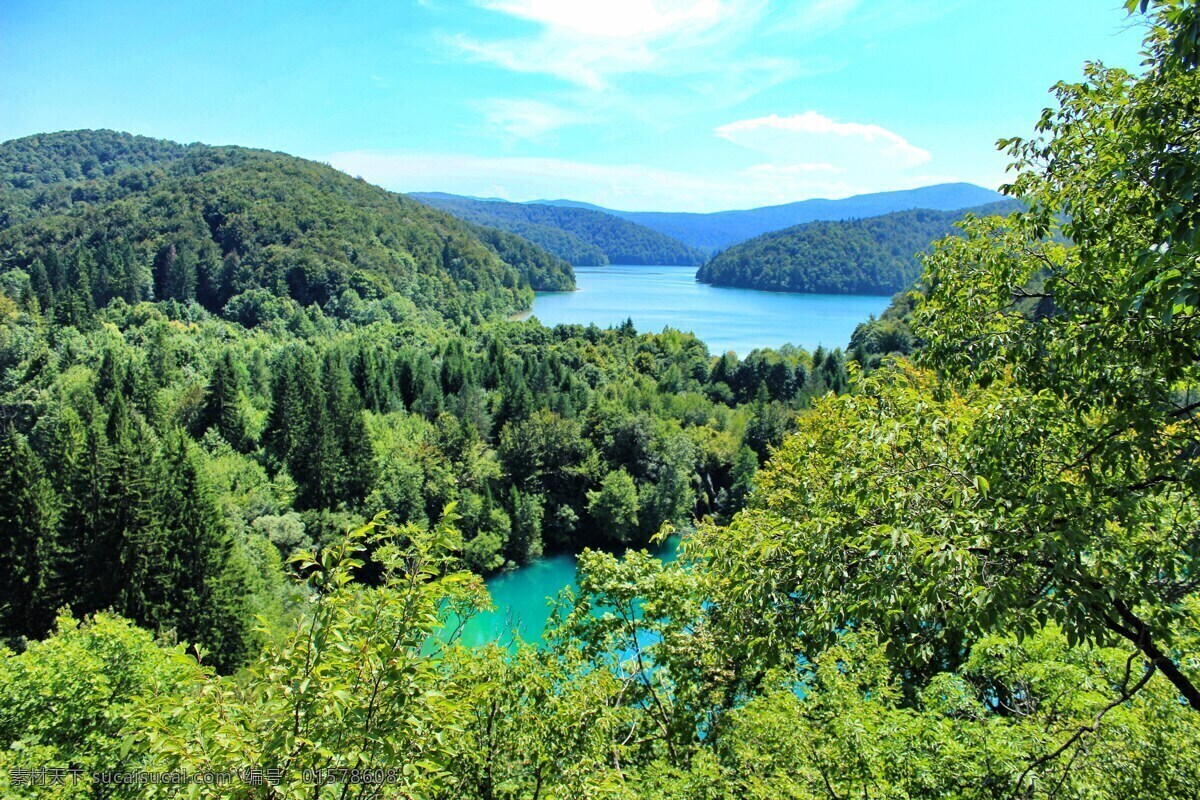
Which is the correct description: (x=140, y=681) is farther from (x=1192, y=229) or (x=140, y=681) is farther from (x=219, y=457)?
(x=219, y=457)

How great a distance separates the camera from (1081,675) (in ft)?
22.9

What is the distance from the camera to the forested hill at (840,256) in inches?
6161

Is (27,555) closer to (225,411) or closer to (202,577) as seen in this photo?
(202,577)

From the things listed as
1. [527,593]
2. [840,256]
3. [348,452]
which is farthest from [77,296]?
[840,256]

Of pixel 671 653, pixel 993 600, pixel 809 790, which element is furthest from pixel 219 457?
pixel 993 600

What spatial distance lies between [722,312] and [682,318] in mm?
14197

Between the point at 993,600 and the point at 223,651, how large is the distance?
23789 millimetres

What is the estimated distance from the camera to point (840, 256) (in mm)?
160250

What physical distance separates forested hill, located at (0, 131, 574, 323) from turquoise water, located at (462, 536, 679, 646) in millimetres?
52528

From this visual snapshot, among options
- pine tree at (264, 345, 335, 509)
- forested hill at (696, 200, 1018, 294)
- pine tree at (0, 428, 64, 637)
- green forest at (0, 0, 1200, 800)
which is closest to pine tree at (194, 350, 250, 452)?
pine tree at (264, 345, 335, 509)

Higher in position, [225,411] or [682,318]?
[682,318]

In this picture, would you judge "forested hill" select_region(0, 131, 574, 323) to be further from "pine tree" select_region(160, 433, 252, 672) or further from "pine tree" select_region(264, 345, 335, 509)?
"pine tree" select_region(160, 433, 252, 672)

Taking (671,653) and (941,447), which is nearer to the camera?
(941,447)

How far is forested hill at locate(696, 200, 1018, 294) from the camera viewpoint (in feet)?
513
